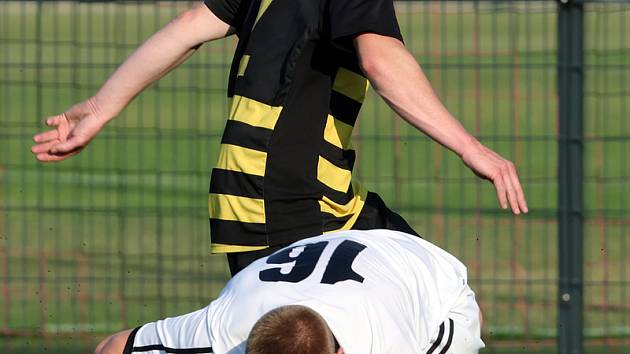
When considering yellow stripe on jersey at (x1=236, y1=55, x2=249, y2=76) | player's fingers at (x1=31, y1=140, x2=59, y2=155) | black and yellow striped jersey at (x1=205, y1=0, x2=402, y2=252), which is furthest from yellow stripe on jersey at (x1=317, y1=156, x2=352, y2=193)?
player's fingers at (x1=31, y1=140, x2=59, y2=155)

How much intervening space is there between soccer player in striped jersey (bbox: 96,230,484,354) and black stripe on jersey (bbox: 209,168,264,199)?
527 millimetres

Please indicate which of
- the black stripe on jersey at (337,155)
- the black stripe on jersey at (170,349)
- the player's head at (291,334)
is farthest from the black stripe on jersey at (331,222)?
the player's head at (291,334)

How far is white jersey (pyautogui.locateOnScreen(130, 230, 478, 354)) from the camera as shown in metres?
3.42

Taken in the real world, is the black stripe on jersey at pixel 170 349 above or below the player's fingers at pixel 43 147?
below

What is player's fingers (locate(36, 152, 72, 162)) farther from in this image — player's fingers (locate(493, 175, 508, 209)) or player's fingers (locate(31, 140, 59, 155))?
player's fingers (locate(493, 175, 508, 209))

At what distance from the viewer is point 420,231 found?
841 cm

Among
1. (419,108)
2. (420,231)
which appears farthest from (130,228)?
(419,108)

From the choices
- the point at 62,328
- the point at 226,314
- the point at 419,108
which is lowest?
the point at 62,328

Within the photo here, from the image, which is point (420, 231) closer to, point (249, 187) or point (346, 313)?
point (249, 187)

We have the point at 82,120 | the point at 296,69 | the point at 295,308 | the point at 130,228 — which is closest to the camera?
the point at 295,308

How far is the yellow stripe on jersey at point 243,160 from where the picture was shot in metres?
4.30

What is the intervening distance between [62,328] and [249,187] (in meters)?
3.44

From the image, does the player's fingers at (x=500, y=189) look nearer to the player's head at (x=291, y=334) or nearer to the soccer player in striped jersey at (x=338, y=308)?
the soccer player in striped jersey at (x=338, y=308)

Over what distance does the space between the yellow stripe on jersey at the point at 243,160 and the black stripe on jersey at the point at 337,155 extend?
0.19 m
